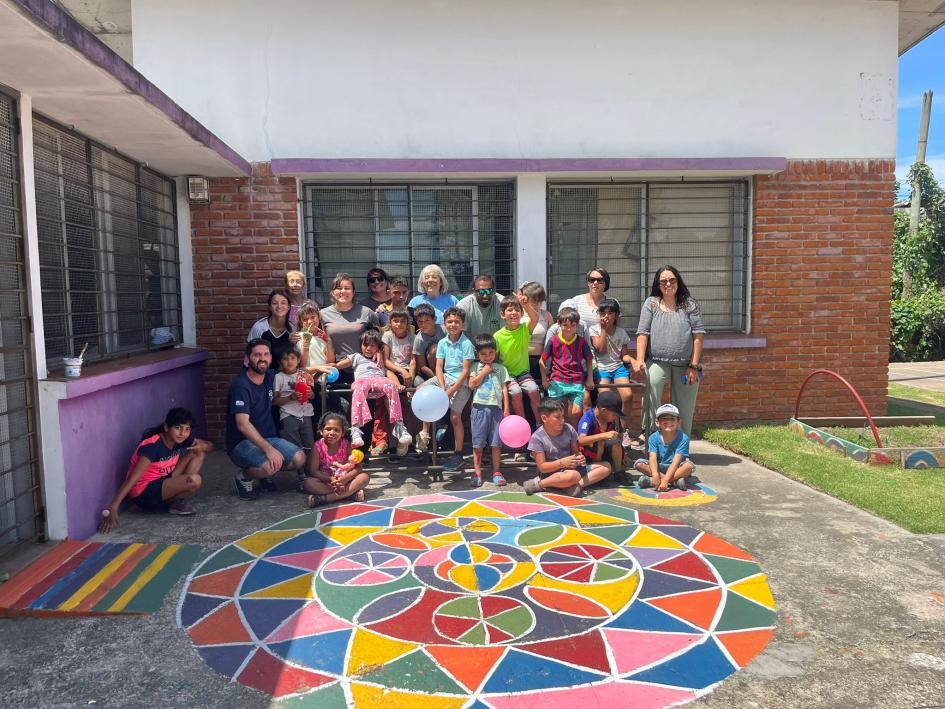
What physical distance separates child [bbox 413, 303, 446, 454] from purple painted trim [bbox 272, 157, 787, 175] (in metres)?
1.76

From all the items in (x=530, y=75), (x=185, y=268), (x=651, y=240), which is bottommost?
(x=185, y=268)

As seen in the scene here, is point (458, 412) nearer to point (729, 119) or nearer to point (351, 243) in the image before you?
point (351, 243)

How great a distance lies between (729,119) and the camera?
7398 millimetres

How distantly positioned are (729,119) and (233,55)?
518cm

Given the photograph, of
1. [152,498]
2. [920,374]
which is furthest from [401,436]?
[920,374]

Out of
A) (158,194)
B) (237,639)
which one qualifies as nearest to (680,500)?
(237,639)

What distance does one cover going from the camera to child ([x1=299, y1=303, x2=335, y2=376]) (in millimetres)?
6055

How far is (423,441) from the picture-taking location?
20.0ft

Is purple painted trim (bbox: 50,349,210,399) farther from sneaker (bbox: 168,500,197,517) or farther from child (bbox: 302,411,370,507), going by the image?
child (bbox: 302,411,370,507)

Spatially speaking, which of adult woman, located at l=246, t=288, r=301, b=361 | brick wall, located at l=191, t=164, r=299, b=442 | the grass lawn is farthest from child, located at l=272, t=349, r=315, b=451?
the grass lawn

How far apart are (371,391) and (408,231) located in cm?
227

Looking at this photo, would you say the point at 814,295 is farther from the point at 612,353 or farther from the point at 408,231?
the point at 408,231

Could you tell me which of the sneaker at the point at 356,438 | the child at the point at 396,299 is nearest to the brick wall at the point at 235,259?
the child at the point at 396,299

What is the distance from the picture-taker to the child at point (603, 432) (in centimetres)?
554
